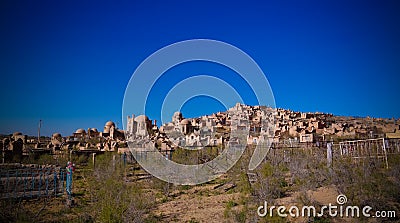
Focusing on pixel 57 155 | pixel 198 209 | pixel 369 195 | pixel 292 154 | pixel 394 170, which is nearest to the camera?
pixel 369 195

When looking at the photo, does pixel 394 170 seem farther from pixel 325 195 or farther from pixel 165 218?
pixel 165 218

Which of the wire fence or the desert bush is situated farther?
the wire fence

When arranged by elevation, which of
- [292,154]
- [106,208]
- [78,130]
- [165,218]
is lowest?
[165,218]

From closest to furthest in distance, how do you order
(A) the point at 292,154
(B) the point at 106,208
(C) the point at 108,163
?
(B) the point at 106,208 → (A) the point at 292,154 → (C) the point at 108,163

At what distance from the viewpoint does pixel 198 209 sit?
1229 cm

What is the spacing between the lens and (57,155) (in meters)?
26.7

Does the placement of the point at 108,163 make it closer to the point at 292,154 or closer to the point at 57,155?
the point at 57,155

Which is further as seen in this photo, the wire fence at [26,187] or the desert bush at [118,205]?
the wire fence at [26,187]

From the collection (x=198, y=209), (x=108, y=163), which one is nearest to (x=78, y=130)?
(x=108, y=163)

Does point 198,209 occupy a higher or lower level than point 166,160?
lower

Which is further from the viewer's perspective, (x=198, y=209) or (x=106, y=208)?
(x=198, y=209)

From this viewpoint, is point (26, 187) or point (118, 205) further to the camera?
point (26, 187)

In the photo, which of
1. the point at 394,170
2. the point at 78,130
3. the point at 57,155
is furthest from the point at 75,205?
the point at 78,130

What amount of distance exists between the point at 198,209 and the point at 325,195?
4645mm
